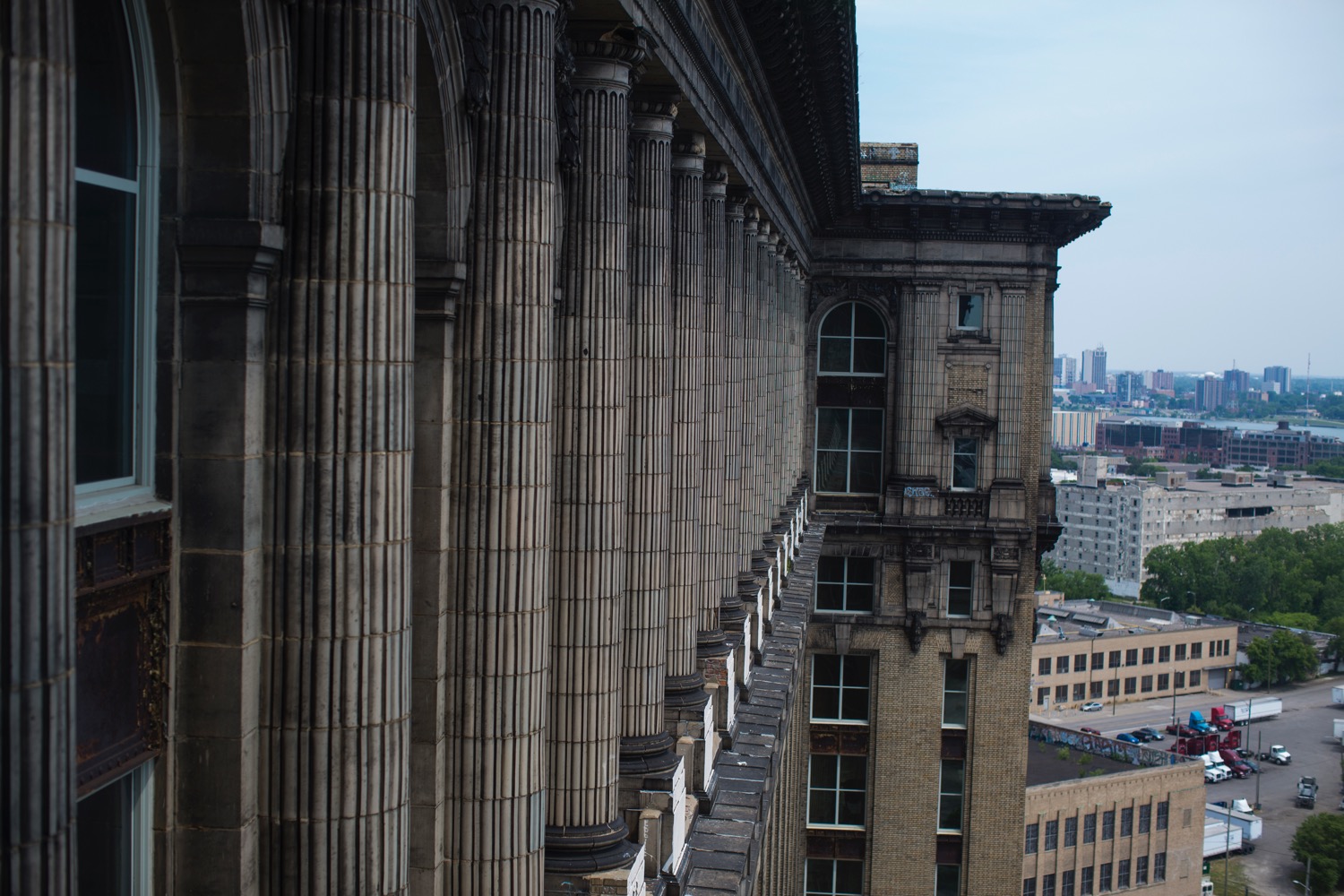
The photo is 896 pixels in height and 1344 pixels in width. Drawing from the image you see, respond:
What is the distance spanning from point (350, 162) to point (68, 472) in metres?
2.98

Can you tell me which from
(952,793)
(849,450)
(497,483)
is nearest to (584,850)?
(497,483)

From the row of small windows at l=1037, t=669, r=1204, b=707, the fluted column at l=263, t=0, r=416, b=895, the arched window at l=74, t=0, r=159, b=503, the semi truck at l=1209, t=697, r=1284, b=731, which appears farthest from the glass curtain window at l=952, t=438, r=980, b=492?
the semi truck at l=1209, t=697, r=1284, b=731

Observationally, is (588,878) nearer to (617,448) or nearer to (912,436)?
(617,448)

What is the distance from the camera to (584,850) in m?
13.3

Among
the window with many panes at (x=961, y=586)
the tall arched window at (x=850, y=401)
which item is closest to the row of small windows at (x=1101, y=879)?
the window with many panes at (x=961, y=586)

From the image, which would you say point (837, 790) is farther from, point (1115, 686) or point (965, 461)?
point (1115, 686)

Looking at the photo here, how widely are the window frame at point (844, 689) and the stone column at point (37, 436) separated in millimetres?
42742

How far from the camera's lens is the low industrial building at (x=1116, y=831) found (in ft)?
247

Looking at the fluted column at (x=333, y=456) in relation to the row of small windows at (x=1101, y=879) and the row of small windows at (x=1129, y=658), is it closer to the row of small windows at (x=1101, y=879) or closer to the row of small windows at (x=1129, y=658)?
the row of small windows at (x=1101, y=879)

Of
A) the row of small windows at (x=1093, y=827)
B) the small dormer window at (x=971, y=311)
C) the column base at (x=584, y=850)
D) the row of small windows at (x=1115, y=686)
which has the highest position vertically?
the small dormer window at (x=971, y=311)

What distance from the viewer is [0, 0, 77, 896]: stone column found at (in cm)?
520

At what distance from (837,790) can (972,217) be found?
19092 millimetres

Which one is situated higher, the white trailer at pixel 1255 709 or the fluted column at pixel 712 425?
the fluted column at pixel 712 425

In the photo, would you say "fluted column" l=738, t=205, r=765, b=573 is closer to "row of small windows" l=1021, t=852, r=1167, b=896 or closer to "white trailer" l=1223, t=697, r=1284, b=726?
"row of small windows" l=1021, t=852, r=1167, b=896
